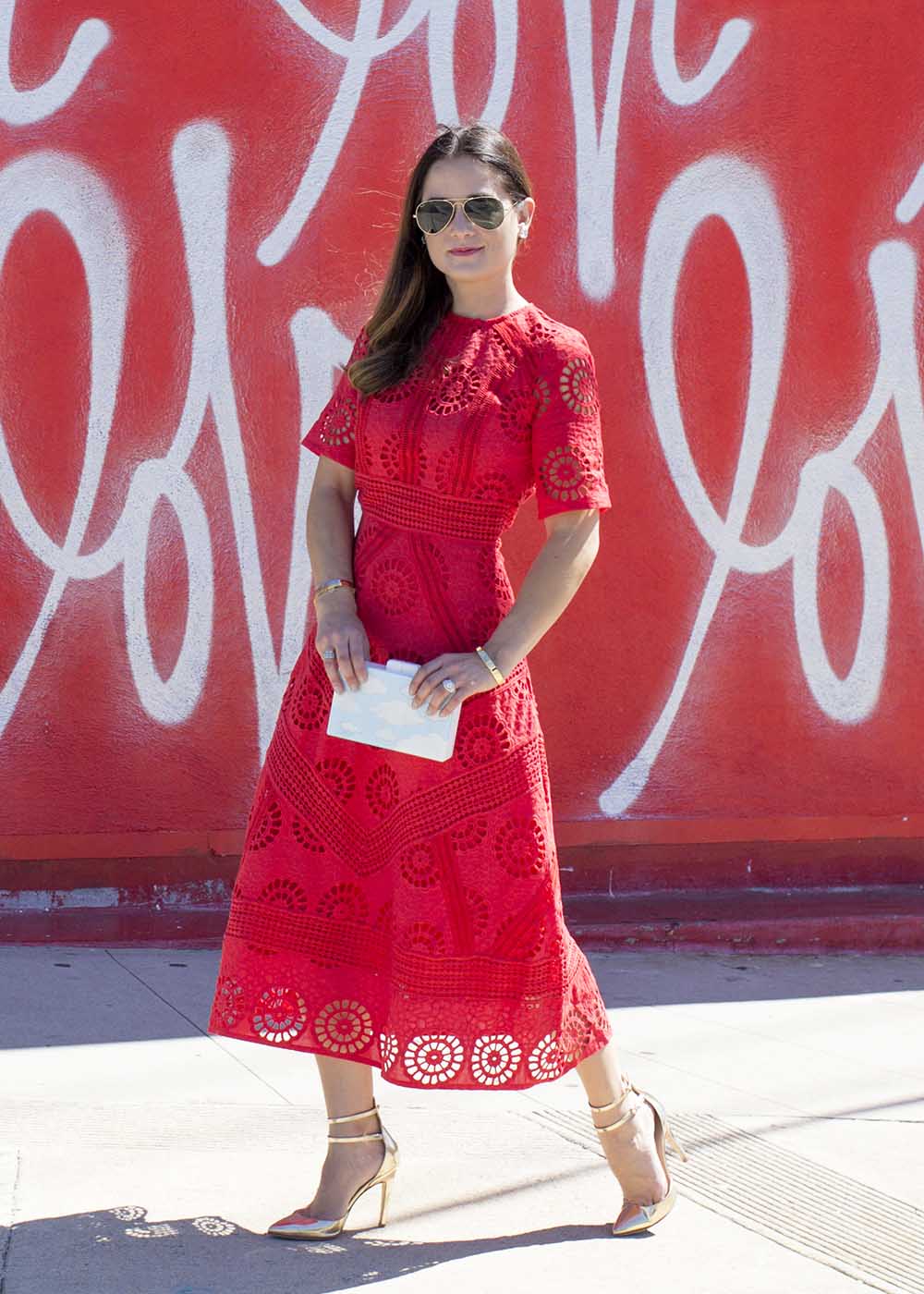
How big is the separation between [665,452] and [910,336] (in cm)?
87

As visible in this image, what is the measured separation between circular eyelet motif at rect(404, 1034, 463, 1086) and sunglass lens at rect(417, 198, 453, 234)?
3.99 ft

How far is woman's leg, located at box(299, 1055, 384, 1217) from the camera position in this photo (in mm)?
2564

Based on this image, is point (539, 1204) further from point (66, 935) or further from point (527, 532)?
point (527, 532)

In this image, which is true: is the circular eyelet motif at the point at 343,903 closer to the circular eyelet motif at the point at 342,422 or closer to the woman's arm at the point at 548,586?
the woman's arm at the point at 548,586

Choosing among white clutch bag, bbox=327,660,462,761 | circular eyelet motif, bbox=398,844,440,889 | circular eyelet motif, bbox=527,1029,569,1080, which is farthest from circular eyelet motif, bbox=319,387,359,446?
circular eyelet motif, bbox=527,1029,569,1080

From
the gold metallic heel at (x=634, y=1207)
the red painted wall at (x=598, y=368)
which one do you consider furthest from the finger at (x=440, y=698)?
the red painted wall at (x=598, y=368)

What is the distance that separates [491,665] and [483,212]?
69 cm

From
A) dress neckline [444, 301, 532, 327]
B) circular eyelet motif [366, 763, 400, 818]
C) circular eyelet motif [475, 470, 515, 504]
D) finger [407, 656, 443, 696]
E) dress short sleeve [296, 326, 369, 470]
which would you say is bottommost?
circular eyelet motif [366, 763, 400, 818]

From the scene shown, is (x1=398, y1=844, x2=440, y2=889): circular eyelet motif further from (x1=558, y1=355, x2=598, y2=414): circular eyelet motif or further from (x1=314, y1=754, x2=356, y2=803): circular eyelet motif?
(x1=558, y1=355, x2=598, y2=414): circular eyelet motif

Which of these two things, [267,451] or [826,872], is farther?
[826,872]

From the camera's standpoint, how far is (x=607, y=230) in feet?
15.9

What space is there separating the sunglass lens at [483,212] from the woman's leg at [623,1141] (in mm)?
1280

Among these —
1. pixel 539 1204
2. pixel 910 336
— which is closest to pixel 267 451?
pixel 910 336

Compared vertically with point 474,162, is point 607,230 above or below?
above
